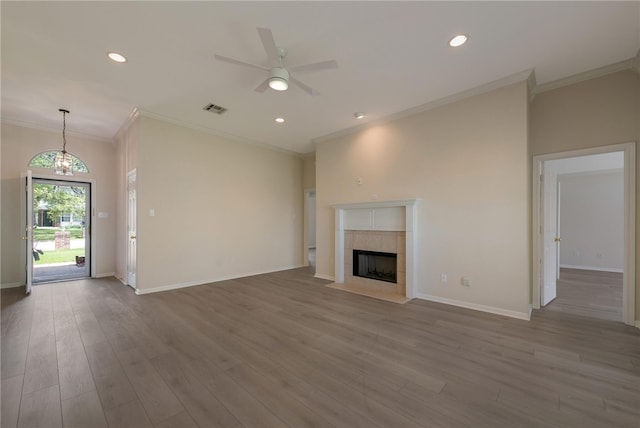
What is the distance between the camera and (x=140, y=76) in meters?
3.35

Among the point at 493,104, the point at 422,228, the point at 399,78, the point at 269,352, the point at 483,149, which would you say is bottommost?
the point at 269,352

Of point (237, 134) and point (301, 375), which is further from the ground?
point (237, 134)

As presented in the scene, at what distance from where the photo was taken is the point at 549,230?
4.00 metres

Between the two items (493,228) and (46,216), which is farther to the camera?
(46,216)

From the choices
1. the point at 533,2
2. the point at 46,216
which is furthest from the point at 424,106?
the point at 46,216

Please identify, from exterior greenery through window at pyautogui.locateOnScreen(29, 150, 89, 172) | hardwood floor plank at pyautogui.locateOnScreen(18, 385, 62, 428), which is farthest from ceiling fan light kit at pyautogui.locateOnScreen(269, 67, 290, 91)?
exterior greenery through window at pyautogui.locateOnScreen(29, 150, 89, 172)

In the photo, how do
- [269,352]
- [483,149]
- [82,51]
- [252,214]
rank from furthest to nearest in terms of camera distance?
1. [252,214]
2. [483,149]
3. [82,51]
4. [269,352]

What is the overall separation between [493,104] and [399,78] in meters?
1.40

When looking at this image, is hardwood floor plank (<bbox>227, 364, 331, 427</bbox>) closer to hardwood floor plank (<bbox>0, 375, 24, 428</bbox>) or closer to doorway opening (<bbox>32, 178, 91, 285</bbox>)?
hardwood floor plank (<bbox>0, 375, 24, 428</bbox>)

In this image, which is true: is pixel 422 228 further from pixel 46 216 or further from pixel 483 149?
pixel 46 216

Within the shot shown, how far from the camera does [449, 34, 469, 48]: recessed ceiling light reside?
8.55ft

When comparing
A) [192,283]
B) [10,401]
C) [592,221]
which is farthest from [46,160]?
[592,221]

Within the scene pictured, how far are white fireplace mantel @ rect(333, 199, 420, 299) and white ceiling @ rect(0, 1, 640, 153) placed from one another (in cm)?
171

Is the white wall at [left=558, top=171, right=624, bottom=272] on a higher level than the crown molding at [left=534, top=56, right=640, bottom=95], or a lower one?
lower
